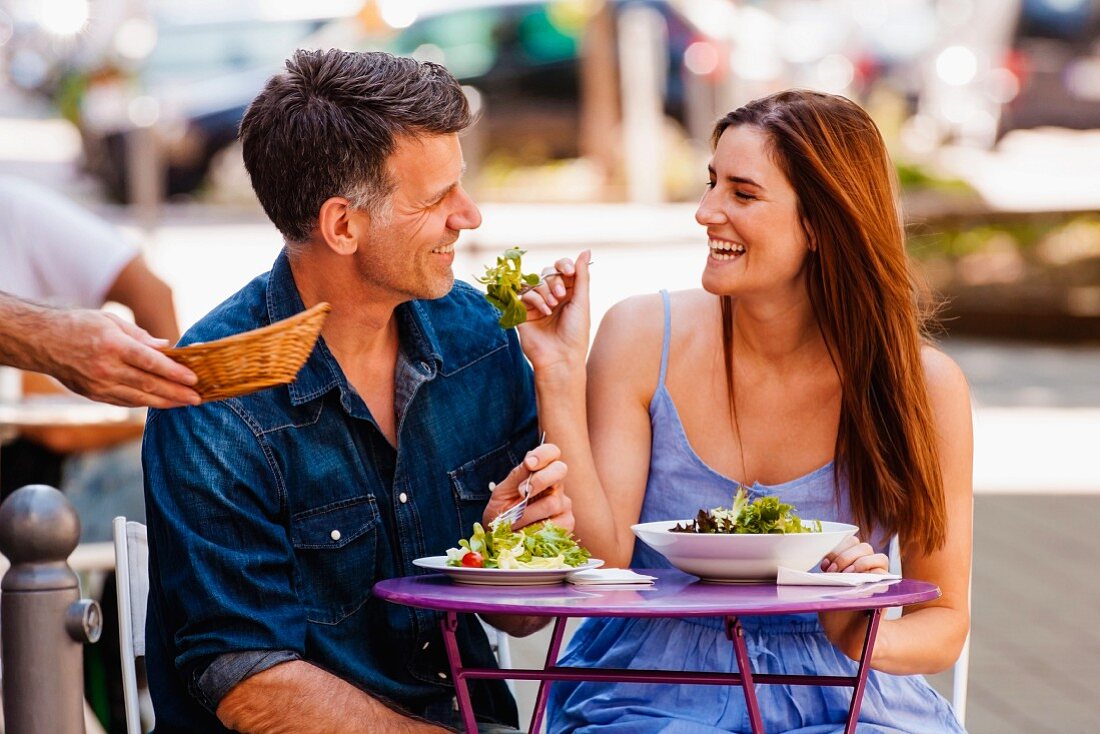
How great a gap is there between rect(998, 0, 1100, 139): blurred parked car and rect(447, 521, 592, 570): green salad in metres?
15.9

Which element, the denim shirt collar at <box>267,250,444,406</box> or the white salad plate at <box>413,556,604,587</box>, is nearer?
the white salad plate at <box>413,556,604,587</box>

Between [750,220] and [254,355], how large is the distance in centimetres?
111

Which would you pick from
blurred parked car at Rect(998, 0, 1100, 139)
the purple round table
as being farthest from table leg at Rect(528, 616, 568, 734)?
blurred parked car at Rect(998, 0, 1100, 139)

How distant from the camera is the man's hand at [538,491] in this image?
2961 millimetres

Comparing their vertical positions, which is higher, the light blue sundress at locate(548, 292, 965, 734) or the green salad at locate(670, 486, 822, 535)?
the green salad at locate(670, 486, 822, 535)

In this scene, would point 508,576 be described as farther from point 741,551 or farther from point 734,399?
point 734,399

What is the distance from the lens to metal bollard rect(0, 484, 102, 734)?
3.01 metres

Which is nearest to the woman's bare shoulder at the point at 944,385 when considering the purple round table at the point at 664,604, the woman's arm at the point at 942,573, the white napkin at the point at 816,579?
the woman's arm at the point at 942,573

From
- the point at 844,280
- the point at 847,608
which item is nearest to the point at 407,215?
the point at 844,280

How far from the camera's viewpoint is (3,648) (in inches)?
121

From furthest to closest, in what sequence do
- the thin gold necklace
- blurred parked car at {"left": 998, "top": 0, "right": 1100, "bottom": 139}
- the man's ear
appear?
blurred parked car at {"left": 998, "top": 0, "right": 1100, "bottom": 139} < the thin gold necklace < the man's ear

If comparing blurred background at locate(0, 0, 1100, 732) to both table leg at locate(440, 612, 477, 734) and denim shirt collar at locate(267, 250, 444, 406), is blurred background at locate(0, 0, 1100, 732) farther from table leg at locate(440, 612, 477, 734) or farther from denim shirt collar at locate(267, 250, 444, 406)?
table leg at locate(440, 612, 477, 734)

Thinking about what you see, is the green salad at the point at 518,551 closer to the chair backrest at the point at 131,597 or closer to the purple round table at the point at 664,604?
the purple round table at the point at 664,604

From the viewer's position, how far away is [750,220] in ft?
10.4
